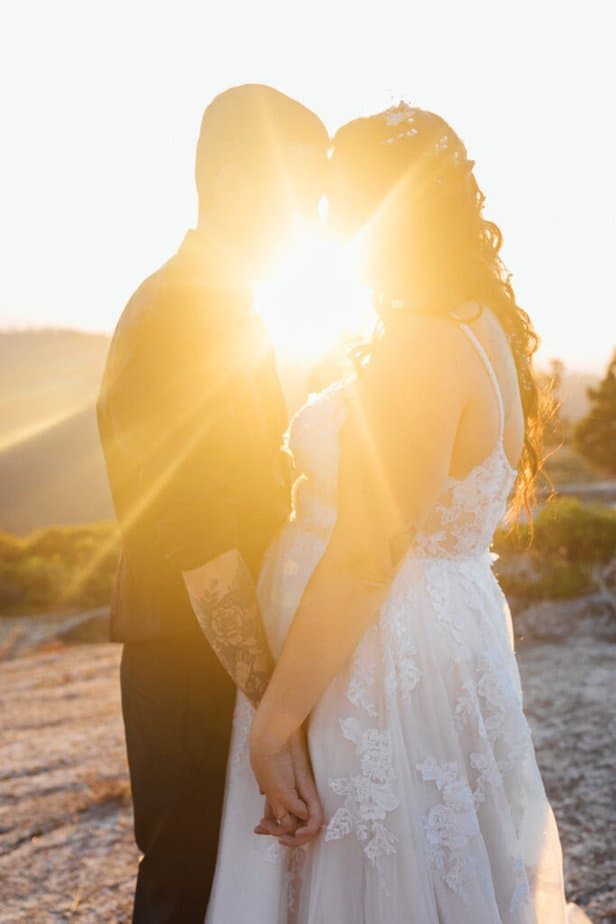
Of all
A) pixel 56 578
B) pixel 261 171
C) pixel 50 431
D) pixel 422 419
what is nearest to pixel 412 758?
pixel 422 419

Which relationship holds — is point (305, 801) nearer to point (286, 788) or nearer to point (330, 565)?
point (286, 788)

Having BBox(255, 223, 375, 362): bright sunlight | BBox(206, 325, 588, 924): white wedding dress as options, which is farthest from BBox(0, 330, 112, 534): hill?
BBox(206, 325, 588, 924): white wedding dress

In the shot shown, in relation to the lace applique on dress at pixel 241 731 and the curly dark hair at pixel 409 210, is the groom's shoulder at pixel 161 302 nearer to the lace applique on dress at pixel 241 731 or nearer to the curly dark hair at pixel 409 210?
the curly dark hair at pixel 409 210

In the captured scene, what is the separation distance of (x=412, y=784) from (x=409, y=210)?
4.30 feet

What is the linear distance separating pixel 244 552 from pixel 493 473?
2.32 feet

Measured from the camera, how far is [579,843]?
330 cm

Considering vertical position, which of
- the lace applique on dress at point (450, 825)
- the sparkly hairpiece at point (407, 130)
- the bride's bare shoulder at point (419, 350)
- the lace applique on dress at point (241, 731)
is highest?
the sparkly hairpiece at point (407, 130)

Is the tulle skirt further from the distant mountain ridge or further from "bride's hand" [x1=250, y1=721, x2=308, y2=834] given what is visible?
the distant mountain ridge

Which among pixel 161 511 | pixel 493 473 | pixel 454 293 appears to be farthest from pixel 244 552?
pixel 454 293

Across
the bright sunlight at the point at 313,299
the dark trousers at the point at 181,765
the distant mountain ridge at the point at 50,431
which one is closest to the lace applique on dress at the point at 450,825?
the dark trousers at the point at 181,765

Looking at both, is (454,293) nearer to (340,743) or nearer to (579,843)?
(340,743)

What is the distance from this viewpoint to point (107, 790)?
4.16 metres

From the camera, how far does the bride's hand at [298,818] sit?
6.29ft

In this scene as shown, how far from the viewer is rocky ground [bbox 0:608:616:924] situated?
3.17m
